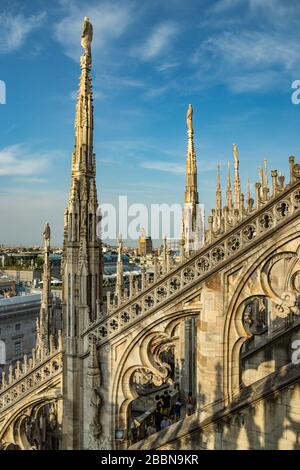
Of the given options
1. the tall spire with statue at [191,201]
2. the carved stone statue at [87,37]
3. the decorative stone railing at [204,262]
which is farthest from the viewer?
the tall spire with statue at [191,201]

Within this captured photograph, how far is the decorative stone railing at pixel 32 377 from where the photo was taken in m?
13.3

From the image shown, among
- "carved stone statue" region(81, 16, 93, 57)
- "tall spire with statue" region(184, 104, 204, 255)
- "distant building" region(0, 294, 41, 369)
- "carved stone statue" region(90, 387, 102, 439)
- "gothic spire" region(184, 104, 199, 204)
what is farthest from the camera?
"distant building" region(0, 294, 41, 369)

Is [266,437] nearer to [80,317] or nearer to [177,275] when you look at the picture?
[177,275]

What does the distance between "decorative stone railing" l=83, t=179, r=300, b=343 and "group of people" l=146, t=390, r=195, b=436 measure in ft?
16.7

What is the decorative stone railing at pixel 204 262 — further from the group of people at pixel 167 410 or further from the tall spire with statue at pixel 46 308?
the tall spire with statue at pixel 46 308

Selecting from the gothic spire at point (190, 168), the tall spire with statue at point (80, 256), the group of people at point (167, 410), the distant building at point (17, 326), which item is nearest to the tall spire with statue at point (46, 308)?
the group of people at point (167, 410)

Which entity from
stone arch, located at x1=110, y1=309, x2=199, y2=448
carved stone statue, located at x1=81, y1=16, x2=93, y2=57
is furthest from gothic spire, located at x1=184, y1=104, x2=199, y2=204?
stone arch, located at x1=110, y1=309, x2=199, y2=448

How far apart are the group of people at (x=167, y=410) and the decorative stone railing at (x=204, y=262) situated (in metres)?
5.09

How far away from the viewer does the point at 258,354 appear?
1316 centimetres

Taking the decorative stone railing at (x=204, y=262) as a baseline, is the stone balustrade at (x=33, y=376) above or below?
below

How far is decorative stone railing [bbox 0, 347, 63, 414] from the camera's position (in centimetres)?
1330

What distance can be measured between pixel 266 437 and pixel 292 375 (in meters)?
1.55

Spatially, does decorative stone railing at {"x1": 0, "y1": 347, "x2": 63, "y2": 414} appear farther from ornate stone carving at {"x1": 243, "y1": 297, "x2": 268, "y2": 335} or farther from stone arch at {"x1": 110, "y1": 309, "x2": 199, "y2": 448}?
ornate stone carving at {"x1": 243, "y1": 297, "x2": 268, "y2": 335}
